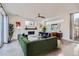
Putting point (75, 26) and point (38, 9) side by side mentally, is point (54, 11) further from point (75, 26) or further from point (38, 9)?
point (75, 26)

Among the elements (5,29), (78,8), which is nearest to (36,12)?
(78,8)

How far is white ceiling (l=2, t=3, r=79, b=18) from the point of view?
317 centimetres

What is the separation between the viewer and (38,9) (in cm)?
336

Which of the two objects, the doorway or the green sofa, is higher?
the doorway

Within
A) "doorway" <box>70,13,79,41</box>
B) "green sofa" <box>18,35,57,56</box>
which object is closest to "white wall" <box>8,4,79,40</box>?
"doorway" <box>70,13,79,41</box>

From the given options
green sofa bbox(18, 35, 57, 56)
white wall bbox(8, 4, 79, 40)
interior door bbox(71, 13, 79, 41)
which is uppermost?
white wall bbox(8, 4, 79, 40)

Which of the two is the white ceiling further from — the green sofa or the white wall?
the green sofa

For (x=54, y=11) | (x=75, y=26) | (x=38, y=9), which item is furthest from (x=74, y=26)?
(x=38, y=9)

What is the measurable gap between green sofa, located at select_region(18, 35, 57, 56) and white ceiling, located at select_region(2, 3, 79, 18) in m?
0.90

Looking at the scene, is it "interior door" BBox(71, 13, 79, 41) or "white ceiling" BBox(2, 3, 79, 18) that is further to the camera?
"interior door" BBox(71, 13, 79, 41)

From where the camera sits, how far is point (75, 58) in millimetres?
2957

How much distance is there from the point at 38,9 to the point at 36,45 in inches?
48.5

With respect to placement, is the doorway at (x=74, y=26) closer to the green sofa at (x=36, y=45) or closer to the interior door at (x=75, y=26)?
the interior door at (x=75, y=26)

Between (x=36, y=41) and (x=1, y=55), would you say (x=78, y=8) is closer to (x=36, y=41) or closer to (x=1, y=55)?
(x=36, y=41)
